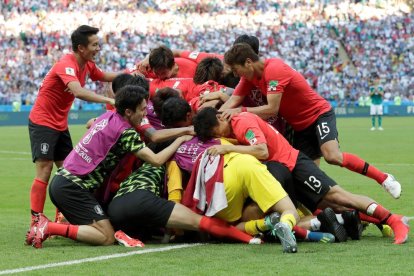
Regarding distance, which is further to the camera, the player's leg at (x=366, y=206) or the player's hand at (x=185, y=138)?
the player's hand at (x=185, y=138)

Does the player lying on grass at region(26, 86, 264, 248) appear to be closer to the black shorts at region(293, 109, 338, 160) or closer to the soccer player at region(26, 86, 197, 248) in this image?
the soccer player at region(26, 86, 197, 248)

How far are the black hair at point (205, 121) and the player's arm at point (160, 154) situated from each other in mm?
222

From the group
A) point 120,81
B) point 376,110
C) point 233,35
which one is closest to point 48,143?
point 120,81

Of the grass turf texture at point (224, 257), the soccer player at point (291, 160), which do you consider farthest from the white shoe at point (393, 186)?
the soccer player at point (291, 160)

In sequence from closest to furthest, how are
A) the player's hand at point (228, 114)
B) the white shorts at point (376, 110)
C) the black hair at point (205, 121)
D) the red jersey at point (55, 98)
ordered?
1. the black hair at point (205, 121)
2. the player's hand at point (228, 114)
3. the red jersey at point (55, 98)
4. the white shorts at point (376, 110)

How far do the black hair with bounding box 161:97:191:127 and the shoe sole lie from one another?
1.93 metres

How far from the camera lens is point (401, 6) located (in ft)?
187

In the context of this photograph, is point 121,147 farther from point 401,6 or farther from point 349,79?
point 401,6

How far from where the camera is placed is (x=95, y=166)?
26.7ft

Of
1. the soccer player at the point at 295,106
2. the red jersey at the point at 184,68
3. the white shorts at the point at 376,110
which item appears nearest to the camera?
the soccer player at the point at 295,106

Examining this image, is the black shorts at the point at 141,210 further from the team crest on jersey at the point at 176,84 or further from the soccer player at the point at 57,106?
the team crest on jersey at the point at 176,84

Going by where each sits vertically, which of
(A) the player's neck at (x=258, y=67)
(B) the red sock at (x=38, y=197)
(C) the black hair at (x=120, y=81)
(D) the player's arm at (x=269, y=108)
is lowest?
(B) the red sock at (x=38, y=197)

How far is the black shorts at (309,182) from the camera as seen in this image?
8.37 meters

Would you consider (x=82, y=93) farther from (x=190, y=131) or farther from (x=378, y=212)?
(x=378, y=212)
